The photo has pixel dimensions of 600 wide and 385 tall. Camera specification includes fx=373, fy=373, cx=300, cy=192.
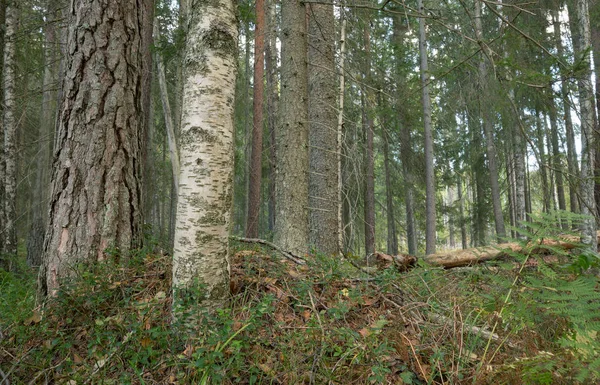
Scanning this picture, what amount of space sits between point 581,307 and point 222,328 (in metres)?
1.98

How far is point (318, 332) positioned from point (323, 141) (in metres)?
4.53

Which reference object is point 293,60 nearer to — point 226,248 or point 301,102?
point 301,102

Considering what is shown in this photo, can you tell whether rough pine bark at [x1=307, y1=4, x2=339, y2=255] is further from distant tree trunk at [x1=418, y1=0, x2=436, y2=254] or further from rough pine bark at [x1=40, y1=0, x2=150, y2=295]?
→ distant tree trunk at [x1=418, y1=0, x2=436, y2=254]

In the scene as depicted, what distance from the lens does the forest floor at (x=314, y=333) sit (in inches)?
80.5

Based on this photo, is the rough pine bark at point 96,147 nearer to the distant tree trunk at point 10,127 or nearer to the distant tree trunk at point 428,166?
the distant tree trunk at point 10,127

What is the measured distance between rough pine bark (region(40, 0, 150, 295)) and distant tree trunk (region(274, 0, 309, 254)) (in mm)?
2108

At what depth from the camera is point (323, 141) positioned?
6555mm

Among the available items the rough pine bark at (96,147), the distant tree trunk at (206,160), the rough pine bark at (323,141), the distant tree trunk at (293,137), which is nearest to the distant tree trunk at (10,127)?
the rough pine bark at (96,147)

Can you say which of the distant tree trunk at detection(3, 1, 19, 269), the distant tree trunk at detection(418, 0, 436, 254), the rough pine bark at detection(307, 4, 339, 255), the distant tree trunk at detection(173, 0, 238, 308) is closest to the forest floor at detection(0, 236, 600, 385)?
the distant tree trunk at detection(173, 0, 238, 308)

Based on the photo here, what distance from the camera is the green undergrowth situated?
204cm

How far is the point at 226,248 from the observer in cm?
270

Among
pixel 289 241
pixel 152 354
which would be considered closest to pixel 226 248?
pixel 152 354

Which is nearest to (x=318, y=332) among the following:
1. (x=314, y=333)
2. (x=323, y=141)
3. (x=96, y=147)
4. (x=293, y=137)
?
(x=314, y=333)

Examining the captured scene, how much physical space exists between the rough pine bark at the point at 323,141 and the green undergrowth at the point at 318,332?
10.1 ft
